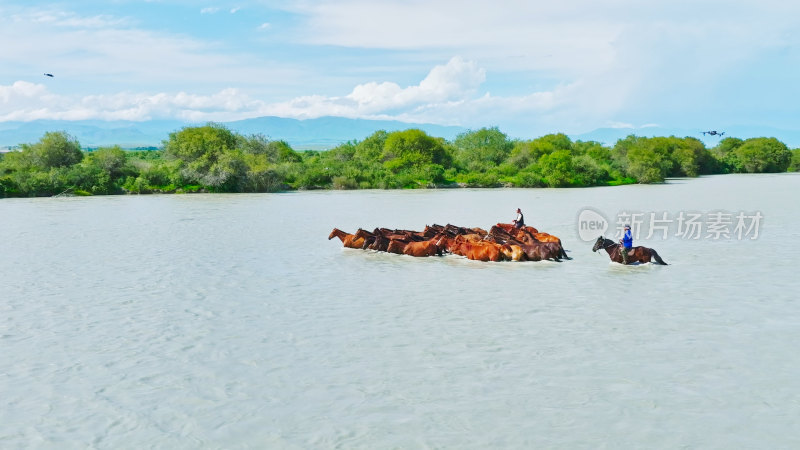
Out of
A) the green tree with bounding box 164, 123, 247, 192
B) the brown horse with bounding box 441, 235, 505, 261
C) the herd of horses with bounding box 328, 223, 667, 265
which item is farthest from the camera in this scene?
the green tree with bounding box 164, 123, 247, 192

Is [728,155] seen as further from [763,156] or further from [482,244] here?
[482,244]

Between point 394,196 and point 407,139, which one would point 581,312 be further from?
point 407,139

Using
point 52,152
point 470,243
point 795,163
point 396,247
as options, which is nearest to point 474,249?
point 470,243

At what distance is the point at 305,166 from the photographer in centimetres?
6262

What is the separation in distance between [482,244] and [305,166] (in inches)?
1813

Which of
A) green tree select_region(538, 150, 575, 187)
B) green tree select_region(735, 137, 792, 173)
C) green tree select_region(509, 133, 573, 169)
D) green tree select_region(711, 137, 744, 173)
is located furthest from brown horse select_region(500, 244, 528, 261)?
green tree select_region(735, 137, 792, 173)

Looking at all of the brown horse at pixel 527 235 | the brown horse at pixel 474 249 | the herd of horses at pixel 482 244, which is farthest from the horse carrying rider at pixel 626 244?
the brown horse at pixel 474 249

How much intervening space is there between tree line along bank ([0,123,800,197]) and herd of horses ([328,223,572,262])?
3448 cm

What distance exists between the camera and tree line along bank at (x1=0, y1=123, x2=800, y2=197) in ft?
167

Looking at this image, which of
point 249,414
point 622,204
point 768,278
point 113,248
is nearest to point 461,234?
point 768,278

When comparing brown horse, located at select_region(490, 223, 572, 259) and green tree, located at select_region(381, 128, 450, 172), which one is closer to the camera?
brown horse, located at select_region(490, 223, 572, 259)

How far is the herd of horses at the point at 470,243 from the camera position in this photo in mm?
17781

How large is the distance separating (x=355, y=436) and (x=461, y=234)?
14.2 m

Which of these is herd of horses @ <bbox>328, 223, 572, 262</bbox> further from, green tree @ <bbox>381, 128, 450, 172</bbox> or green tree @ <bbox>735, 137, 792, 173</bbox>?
green tree @ <bbox>735, 137, 792, 173</bbox>
